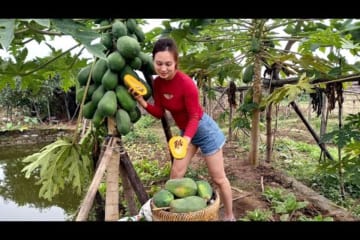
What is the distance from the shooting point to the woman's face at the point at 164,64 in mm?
1621

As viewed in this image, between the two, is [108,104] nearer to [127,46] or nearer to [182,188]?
[127,46]

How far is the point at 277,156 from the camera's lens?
17.2ft

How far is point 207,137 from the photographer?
6.66 ft

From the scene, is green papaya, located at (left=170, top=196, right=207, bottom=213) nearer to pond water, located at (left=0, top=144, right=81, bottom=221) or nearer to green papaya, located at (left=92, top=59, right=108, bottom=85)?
green papaya, located at (left=92, top=59, right=108, bottom=85)

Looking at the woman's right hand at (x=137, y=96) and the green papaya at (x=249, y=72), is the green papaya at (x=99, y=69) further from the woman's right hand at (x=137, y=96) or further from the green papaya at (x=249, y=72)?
the green papaya at (x=249, y=72)

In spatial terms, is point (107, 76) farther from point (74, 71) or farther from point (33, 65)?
point (74, 71)

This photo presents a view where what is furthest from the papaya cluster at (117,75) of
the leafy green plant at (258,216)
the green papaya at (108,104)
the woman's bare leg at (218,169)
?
the leafy green plant at (258,216)

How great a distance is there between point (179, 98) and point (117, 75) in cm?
31

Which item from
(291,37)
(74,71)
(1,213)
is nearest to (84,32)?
(74,71)

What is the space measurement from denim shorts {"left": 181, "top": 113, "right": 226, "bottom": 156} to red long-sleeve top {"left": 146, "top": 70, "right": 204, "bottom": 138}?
0.54 ft

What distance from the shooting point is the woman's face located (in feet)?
5.32

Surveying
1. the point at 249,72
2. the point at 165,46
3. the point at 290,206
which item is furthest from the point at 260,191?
the point at 165,46

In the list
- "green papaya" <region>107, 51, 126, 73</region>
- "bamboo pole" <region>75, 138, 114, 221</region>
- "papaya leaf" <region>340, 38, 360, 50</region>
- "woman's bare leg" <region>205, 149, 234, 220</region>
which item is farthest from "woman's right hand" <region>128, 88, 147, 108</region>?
"papaya leaf" <region>340, 38, 360, 50</region>
